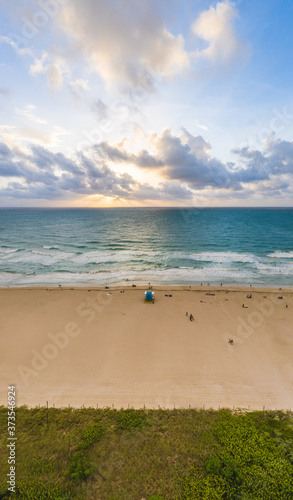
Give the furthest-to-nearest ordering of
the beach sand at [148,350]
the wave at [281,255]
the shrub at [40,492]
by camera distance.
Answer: the wave at [281,255] → the beach sand at [148,350] → the shrub at [40,492]

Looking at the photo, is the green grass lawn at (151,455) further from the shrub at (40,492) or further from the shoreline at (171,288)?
the shoreline at (171,288)

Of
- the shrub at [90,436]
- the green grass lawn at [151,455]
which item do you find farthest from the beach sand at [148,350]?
the shrub at [90,436]

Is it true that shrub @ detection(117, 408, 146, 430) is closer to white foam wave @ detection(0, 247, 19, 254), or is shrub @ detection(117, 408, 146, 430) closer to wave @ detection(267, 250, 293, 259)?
wave @ detection(267, 250, 293, 259)

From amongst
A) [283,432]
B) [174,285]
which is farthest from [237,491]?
[174,285]

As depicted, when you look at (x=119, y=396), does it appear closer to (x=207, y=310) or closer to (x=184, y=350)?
(x=184, y=350)

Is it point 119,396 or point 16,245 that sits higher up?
point 16,245

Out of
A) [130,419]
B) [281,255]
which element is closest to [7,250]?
[130,419]

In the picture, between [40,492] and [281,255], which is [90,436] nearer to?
[40,492]
